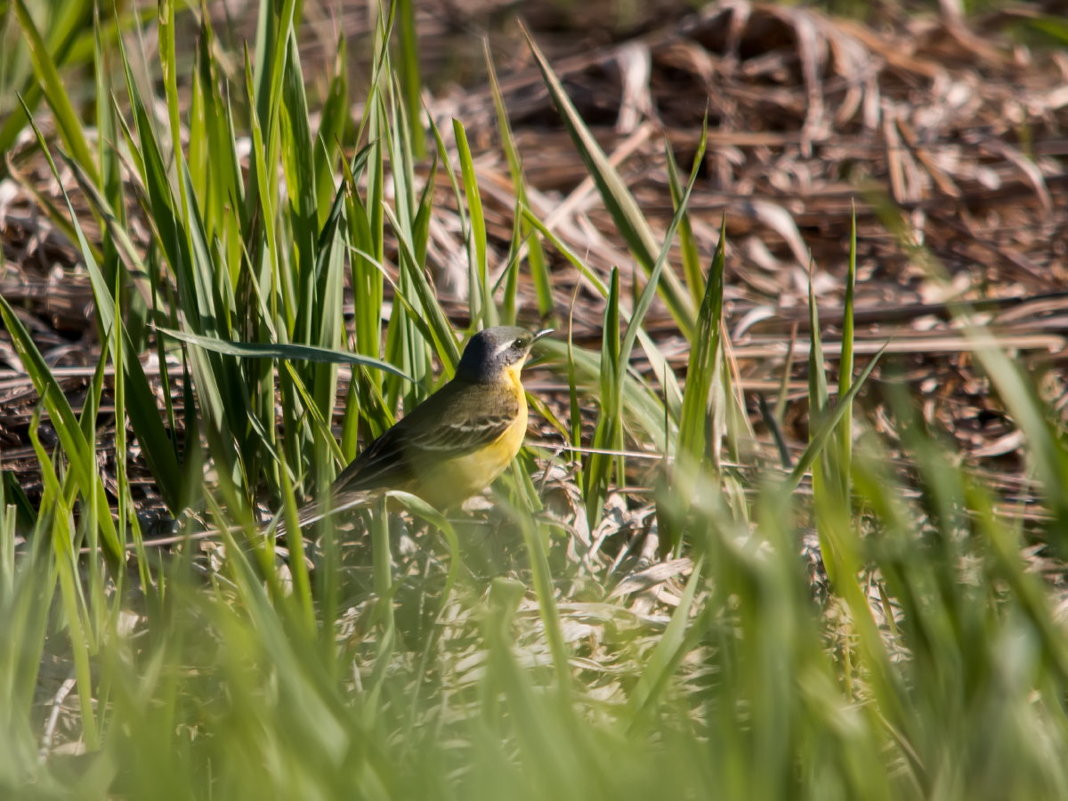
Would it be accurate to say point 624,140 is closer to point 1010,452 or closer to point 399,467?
point 1010,452

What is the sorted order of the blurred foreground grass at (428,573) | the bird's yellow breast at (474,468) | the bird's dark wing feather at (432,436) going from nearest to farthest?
the blurred foreground grass at (428,573)
the bird's dark wing feather at (432,436)
the bird's yellow breast at (474,468)

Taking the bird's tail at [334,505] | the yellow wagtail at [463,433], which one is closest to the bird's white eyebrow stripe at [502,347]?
the yellow wagtail at [463,433]

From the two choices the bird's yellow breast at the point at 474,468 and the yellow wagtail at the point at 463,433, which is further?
the bird's yellow breast at the point at 474,468

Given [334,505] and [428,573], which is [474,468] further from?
[334,505]

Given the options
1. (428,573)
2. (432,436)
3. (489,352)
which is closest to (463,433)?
(432,436)

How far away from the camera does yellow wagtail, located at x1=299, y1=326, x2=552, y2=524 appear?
3111mm

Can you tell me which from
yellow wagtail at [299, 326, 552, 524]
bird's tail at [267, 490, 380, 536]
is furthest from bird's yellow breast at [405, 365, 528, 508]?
bird's tail at [267, 490, 380, 536]

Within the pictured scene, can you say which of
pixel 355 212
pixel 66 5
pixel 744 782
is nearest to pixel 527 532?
pixel 744 782

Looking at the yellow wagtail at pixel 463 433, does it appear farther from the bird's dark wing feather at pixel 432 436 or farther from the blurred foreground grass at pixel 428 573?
the blurred foreground grass at pixel 428 573

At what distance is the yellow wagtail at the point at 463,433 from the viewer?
3.11 m

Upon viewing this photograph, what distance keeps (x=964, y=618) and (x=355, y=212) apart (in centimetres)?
183

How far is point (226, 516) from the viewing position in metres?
3.13

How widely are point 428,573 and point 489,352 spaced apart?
24.4 inches

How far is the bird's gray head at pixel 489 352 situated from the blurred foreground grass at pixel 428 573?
12 centimetres
